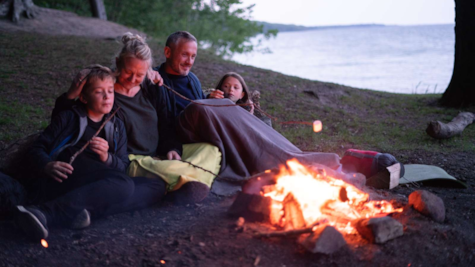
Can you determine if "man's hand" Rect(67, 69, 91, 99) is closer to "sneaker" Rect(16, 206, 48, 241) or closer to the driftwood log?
"sneaker" Rect(16, 206, 48, 241)

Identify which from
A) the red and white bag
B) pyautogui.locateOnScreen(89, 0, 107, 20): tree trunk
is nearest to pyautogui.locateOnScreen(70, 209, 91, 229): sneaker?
the red and white bag

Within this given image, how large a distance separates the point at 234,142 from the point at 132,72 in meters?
1.19

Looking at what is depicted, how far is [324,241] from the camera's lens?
108 inches

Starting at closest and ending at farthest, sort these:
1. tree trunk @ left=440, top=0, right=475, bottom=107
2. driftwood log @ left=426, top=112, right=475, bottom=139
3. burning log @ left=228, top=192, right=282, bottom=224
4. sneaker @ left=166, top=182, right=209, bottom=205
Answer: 1. burning log @ left=228, top=192, right=282, bottom=224
2. sneaker @ left=166, top=182, right=209, bottom=205
3. driftwood log @ left=426, top=112, right=475, bottom=139
4. tree trunk @ left=440, top=0, right=475, bottom=107

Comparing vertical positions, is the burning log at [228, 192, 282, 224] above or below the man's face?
below

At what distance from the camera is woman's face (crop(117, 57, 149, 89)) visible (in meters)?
3.75

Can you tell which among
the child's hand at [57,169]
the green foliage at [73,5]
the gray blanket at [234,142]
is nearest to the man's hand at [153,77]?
the gray blanket at [234,142]

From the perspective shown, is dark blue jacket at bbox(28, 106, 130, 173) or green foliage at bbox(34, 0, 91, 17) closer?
dark blue jacket at bbox(28, 106, 130, 173)

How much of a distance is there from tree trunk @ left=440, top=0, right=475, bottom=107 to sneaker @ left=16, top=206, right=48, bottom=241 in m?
8.71

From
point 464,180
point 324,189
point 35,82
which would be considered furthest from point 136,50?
point 35,82

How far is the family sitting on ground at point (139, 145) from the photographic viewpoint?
3.24m

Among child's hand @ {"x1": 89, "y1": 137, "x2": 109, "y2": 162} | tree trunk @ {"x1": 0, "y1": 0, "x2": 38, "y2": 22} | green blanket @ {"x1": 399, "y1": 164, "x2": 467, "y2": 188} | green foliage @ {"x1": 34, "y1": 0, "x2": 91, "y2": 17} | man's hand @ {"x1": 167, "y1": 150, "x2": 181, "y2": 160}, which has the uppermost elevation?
green foliage @ {"x1": 34, "y1": 0, "x2": 91, "y2": 17}

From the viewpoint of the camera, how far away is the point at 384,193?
4.09 metres

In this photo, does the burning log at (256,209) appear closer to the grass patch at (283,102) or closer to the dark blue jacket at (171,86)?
the dark blue jacket at (171,86)
